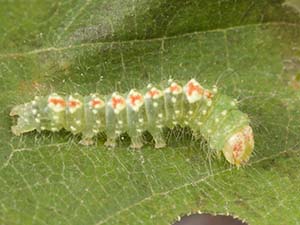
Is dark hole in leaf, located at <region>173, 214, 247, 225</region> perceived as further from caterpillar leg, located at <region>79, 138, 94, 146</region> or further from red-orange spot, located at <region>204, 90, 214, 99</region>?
caterpillar leg, located at <region>79, 138, 94, 146</region>

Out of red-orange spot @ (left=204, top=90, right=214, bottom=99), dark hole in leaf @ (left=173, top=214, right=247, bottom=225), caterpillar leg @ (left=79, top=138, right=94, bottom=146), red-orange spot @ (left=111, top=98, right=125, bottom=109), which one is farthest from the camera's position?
dark hole in leaf @ (left=173, top=214, right=247, bottom=225)

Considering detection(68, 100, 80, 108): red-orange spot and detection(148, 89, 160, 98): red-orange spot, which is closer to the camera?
detection(68, 100, 80, 108): red-orange spot

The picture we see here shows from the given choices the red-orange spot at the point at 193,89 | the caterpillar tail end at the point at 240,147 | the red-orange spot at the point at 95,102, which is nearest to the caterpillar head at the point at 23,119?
the red-orange spot at the point at 95,102

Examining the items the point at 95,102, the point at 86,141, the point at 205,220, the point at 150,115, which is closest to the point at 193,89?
the point at 150,115

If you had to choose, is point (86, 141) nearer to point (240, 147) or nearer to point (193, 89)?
point (193, 89)

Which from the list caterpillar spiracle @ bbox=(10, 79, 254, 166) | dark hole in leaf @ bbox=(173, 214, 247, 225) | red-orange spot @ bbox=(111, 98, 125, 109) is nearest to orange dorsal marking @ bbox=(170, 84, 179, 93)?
caterpillar spiracle @ bbox=(10, 79, 254, 166)

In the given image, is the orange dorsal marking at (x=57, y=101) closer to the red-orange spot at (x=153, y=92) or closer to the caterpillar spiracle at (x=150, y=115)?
the caterpillar spiracle at (x=150, y=115)
